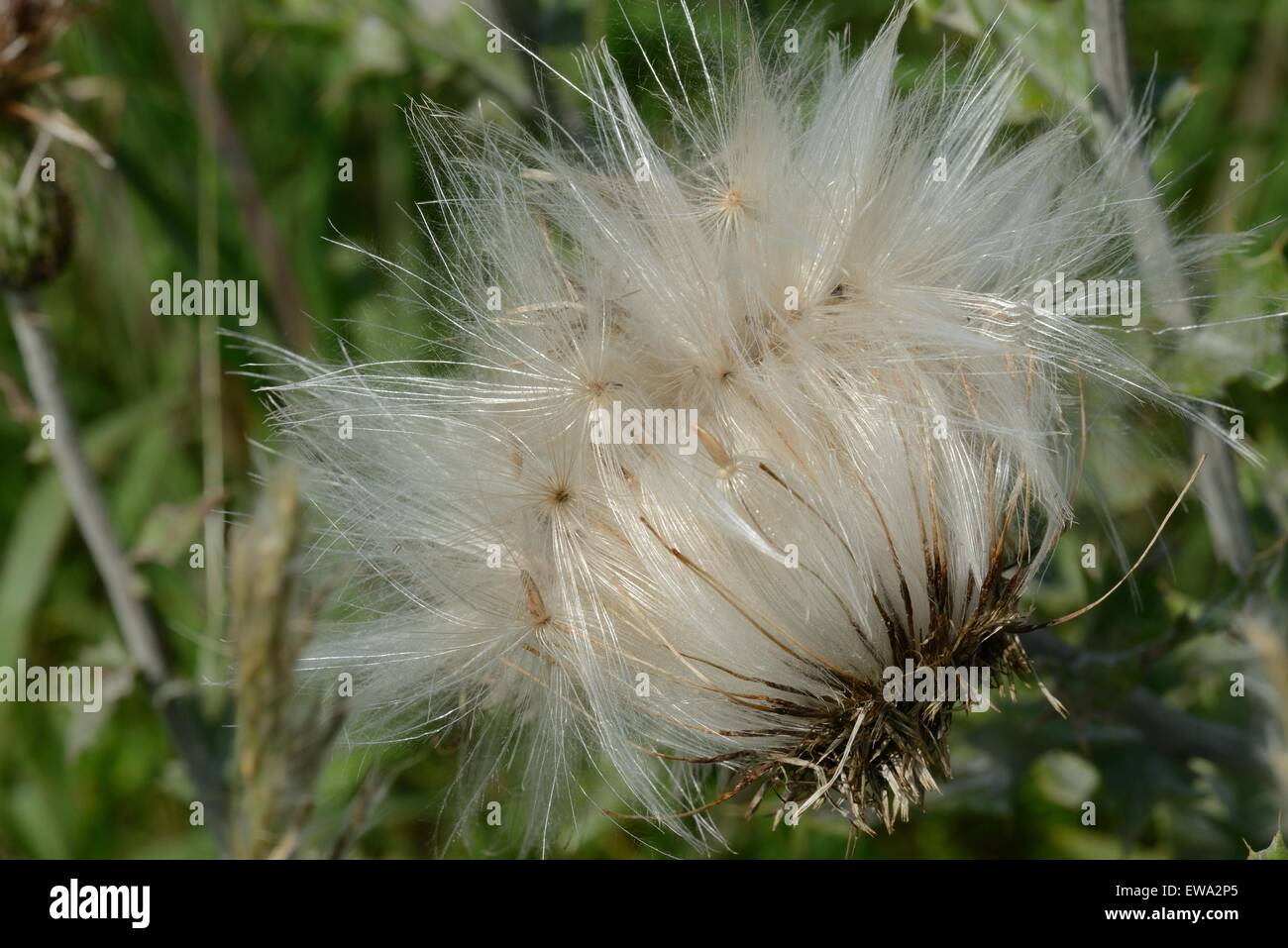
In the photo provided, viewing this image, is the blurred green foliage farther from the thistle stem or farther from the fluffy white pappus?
the fluffy white pappus

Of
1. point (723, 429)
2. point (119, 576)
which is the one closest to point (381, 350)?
point (723, 429)

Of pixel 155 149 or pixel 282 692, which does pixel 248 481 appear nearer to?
pixel 155 149

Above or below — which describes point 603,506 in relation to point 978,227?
below

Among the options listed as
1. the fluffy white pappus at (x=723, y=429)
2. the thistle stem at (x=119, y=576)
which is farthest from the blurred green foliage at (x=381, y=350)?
the fluffy white pappus at (x=723, y=429)

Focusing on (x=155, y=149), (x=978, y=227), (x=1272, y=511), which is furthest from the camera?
(x=155, y=149)

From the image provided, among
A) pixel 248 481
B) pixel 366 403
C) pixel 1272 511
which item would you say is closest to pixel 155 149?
pixel 248 481

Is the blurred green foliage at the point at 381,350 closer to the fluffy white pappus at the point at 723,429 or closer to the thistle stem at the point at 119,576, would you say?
the thistle stem at the point at 119,576

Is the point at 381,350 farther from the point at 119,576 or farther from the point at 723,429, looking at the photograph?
the point at 119,576
